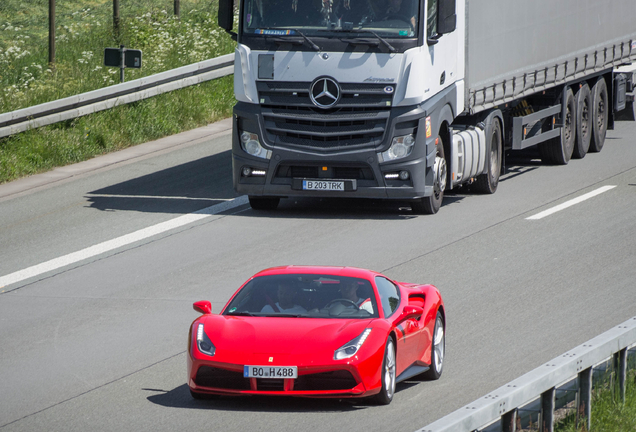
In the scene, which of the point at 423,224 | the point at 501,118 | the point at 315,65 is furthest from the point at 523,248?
the point at 501,118

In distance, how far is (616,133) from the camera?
2589 centimetres

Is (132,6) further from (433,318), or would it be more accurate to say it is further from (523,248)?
(433,318)

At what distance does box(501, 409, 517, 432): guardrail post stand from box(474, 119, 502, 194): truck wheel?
39.6 feet

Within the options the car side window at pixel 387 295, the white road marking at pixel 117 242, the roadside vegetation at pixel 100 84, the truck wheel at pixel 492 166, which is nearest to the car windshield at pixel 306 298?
the car side window at pixel 387 295

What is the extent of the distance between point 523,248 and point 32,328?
21.1 ft

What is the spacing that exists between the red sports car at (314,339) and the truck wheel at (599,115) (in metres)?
14.2

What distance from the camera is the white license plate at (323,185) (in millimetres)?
16391

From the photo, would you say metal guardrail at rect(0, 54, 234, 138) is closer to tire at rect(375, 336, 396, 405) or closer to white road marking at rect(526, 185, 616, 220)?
white road marking at rect(526, 185, 616, 220)

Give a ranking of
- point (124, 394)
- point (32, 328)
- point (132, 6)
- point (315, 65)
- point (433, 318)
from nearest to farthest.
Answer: point (124, 394), point (433, 318), point (32, 328), point (315, 65), point (132, 6)

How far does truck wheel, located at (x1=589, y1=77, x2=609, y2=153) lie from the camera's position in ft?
75.5

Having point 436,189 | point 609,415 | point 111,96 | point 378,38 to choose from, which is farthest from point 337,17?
point 609,415

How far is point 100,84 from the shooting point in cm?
2412

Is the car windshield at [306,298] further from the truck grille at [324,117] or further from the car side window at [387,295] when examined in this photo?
the truck grille at [324,117]

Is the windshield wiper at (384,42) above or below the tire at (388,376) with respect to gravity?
above
